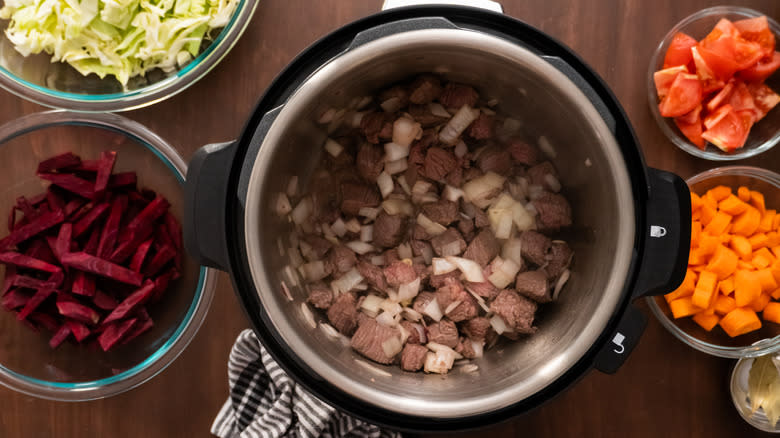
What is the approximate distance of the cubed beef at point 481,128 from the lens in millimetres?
954

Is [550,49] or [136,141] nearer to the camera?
[550,49]

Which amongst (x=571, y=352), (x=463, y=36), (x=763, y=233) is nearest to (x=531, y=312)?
(x=571, y=352)

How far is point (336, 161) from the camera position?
0.96 metres

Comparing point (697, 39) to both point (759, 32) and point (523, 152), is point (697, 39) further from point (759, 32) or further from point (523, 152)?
point (523, 152)

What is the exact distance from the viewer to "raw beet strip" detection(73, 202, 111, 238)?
1094mm

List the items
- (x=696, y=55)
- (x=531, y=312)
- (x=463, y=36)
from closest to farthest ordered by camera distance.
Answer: (x=463, y=36) → (x=531, y=312) → (x=696, y=55)

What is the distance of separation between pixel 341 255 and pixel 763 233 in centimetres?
79

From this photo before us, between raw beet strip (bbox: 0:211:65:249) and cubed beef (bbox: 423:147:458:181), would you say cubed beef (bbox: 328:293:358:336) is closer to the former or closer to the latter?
cubed beef (bbox: 423:147:458:181)

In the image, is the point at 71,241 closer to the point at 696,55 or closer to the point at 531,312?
the point at 531,312

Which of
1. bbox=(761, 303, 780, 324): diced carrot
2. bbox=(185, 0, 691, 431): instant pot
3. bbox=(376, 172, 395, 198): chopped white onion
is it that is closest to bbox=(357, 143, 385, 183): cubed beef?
bbox=(376, 172, 395, 198): chopped white onion

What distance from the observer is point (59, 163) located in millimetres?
1130

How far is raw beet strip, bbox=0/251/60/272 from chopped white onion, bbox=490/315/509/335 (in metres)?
0.78

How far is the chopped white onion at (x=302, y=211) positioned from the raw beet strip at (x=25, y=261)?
1.66ft

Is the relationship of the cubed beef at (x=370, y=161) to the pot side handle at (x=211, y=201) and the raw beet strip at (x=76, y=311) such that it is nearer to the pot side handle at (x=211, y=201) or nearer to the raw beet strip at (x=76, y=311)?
the pot side handle at (x=211, y=201)
